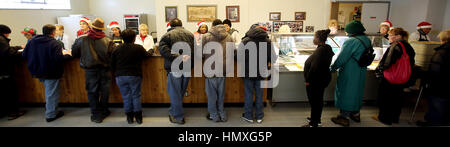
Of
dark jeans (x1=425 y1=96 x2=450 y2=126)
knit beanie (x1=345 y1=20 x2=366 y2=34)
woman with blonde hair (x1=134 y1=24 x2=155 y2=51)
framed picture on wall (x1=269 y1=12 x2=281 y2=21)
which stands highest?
framed picture on wall (x1=269 y1=12 x2=281 y2=21)

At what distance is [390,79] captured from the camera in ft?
10.3

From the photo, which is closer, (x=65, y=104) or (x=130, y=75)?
(x=130, y=75)

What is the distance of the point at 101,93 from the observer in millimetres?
3518

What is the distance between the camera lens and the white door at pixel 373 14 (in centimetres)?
730

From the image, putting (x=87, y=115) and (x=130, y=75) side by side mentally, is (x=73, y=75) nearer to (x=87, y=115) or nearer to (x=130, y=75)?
(x=87, y=115)

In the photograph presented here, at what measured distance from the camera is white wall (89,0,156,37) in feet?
28.3

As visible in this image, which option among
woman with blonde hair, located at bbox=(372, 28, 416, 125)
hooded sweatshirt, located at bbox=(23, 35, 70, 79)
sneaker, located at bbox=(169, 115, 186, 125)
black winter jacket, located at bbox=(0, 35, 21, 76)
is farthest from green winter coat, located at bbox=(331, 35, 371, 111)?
black winter jacket, located at bbox=(0, 35, 21, 76)

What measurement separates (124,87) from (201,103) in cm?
124

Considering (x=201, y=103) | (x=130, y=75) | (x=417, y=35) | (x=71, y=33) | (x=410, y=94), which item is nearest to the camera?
(x=130, y=75)

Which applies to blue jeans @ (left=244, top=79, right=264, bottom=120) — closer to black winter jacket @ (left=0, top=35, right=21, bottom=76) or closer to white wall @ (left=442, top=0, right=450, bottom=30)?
black winter jacket @ (left=0, top=35, right=21, bottom=76)

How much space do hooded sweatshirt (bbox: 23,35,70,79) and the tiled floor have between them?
0.68 m

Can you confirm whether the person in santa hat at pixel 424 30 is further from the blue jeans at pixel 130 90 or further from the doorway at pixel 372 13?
the blue jeans at pixel 130 90
